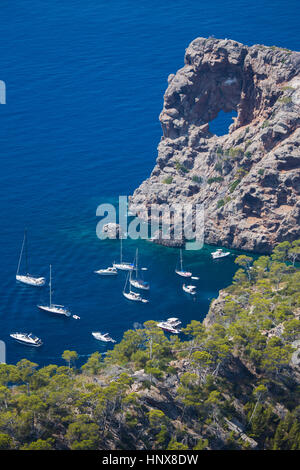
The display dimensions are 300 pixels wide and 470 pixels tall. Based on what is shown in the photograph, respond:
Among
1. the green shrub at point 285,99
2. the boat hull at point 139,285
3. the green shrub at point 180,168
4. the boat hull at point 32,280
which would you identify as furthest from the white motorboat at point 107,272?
the green shrub at point 285,99

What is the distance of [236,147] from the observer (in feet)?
545

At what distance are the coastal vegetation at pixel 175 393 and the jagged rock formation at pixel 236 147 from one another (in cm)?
3383

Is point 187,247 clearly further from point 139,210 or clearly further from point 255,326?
point 255,326

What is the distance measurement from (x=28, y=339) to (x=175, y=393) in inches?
1324

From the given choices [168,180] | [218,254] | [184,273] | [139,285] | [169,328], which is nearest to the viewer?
[169,328]

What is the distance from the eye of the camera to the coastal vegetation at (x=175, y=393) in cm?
10112

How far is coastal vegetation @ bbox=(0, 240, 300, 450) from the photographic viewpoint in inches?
3981

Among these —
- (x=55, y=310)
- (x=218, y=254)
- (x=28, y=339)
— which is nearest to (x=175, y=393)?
(x=28, y=339)

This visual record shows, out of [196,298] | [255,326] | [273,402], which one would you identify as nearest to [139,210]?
[196,298]

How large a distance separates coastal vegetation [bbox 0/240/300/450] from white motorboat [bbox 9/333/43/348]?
13599 millimetres

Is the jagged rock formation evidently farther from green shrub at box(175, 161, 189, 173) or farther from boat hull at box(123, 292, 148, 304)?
boat hull at box(123, 292, 148, 304)

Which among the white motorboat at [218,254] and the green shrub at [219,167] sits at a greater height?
the green shrub at [219,167]

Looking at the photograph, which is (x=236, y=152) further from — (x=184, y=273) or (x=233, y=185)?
(x=184, y=273)

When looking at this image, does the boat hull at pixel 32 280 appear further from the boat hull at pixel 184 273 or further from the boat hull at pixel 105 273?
the boat hull at pixel 184 273
